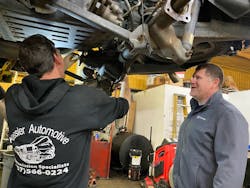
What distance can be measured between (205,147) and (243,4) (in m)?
0.74

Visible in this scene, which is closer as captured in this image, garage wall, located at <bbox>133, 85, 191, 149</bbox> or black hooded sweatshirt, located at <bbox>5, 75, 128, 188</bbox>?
black hooded sweatshirt, located at <bbox>5, 75, 128, 188</bbox>

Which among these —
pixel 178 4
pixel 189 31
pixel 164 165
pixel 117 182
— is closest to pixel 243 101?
pixel 164 165

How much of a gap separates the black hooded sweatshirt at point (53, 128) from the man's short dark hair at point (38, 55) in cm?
6

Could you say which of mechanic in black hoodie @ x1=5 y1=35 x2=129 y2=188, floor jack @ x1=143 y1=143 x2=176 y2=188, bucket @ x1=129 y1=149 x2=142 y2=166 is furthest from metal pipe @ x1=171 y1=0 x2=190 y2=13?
bucket @ x1=129 y1=149 x2=142 y2=166

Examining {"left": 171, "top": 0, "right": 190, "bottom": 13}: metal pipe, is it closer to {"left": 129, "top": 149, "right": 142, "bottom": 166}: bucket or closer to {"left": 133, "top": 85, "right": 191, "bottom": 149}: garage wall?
{"left": 129, "top": 149, "right": 142, "bottom": 166}: bucket

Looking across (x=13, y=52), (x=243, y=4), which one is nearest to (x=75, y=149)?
(x=243, y=4)

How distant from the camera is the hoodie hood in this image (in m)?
1.01

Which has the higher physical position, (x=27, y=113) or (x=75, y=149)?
(x=27, y=113)

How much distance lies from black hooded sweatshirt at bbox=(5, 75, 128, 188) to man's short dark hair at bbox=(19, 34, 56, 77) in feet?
0.19

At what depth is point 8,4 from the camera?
1.06m

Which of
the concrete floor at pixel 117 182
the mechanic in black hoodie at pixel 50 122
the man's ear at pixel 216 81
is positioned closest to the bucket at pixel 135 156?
the concrete floor at pixel 117 182

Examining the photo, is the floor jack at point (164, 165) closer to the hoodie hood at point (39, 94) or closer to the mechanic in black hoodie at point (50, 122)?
the mechanic in black hoodie at point (50, 122)

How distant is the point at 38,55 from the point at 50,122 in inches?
11.0

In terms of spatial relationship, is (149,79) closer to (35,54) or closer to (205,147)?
(205,147)
